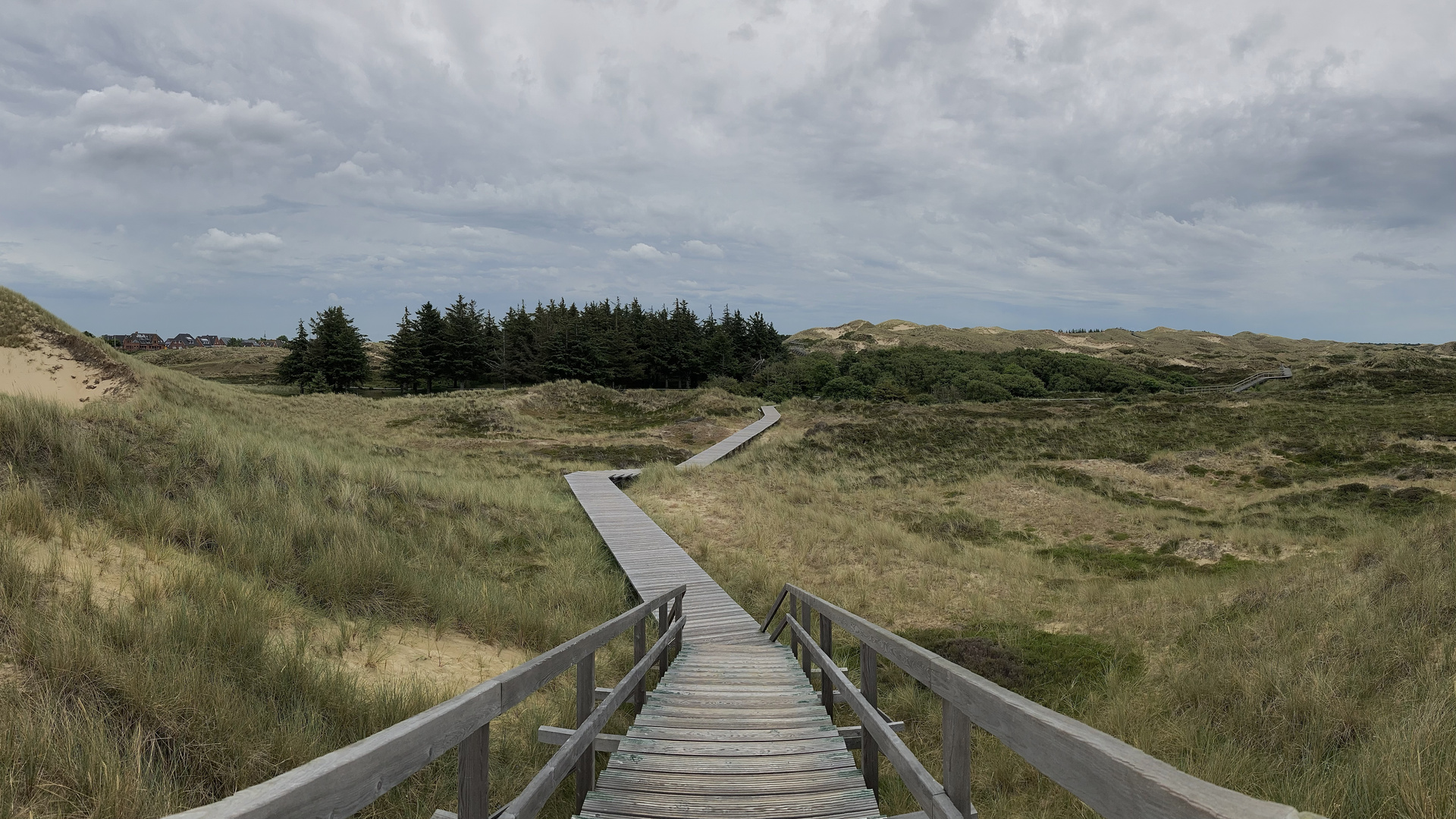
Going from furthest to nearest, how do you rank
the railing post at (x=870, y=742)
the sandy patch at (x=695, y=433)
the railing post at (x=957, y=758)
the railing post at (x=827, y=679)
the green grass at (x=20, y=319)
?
1. the sandy patch at (x=695, y=433)
2. the green grass at (x=20, y=319)
3. the railing post at (x=827, y=679)
4. the railing post at (x=870, y=742)
5. the railing post at (x=957, y=758)

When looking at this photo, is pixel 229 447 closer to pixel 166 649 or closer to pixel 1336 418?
pixel 166 649

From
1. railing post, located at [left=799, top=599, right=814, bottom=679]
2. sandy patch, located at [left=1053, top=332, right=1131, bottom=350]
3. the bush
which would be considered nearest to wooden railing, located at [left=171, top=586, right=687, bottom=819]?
railing post, located at [left=799, top=599, right=814, bottom=679]

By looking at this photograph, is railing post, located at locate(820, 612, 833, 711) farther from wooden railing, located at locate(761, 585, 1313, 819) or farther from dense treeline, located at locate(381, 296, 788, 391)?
dense treeline, located at locate(381, 296, 788, 391)

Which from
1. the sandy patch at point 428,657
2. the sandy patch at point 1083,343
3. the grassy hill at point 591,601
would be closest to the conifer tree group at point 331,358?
the grassy hill at point 591,601

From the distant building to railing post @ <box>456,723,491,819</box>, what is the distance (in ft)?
445

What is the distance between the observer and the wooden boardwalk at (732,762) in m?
3.21

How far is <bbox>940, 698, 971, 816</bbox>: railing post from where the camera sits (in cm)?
234

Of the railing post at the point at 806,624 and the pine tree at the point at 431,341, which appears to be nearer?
the railing post at the point at 806,624

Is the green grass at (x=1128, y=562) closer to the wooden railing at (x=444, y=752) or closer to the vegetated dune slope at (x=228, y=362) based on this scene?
the wooden railing at (x=444, y=752)

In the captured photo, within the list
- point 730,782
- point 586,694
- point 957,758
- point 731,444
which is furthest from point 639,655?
point 731,444

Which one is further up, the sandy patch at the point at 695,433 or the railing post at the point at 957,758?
the railing post at the point at 957,758

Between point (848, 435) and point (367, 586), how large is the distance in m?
26.5

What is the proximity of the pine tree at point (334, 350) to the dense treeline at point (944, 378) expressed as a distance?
3250cm

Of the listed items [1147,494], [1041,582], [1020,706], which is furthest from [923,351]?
[1020,706]
